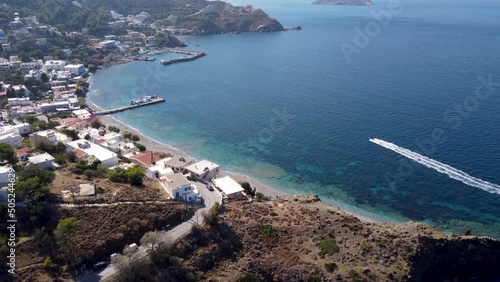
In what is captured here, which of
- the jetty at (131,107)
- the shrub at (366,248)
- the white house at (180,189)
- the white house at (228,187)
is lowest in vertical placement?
the jetty at (131,107)

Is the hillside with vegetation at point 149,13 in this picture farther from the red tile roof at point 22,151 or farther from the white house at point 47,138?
the red tile roof at point 22,151

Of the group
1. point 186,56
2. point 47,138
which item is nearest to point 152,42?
point 186,56

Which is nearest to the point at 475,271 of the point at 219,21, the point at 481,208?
the point at 481,208

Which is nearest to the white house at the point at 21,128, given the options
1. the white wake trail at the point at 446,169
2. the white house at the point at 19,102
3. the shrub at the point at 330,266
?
the white house at the point at 19,102

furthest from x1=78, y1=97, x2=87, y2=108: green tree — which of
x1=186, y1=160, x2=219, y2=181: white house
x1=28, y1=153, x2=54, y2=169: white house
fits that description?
x1=186, y1=160, x2=219, y2=181: white house

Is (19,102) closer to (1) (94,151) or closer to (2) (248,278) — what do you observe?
(1) (94,151)

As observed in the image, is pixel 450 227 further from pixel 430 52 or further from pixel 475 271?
pixel 430 52

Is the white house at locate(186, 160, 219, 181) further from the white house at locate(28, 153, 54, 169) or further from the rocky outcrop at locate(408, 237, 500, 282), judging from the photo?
A: the rocky outcrop at locate(408, 237, 500, 282)
